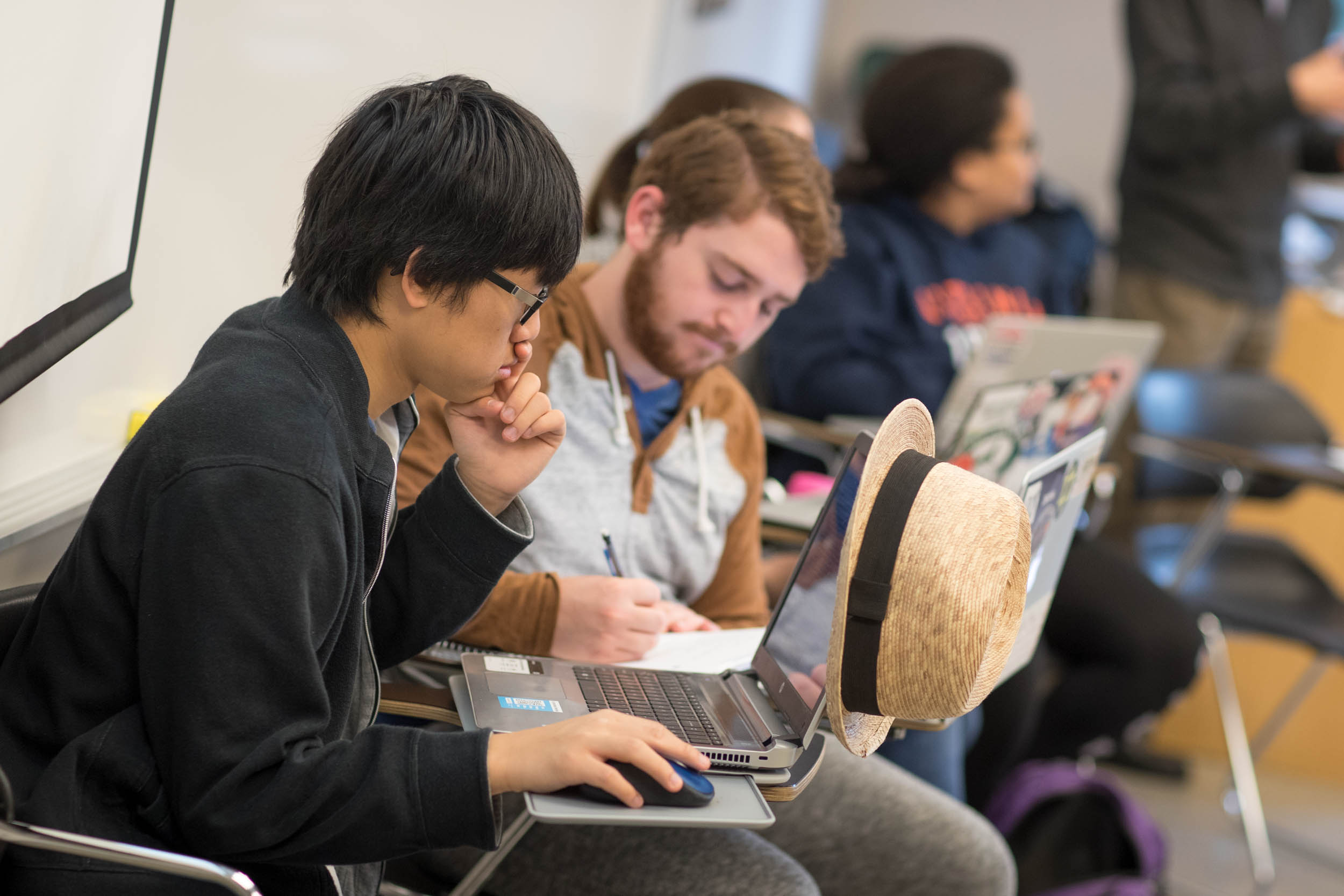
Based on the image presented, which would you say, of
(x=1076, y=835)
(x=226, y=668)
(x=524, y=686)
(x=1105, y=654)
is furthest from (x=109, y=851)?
(x=1105, y=654)

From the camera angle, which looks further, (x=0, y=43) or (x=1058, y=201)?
(x=1058, y=201)

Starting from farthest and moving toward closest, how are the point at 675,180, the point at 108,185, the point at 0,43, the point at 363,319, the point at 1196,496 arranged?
1. the point at 1196,496
2. the point at 675,180
3. the point at 108,185
4. the point at 363,319
5. the point at 0,43

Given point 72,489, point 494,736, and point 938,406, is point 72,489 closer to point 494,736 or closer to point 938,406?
point 494,736

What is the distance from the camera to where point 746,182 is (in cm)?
134

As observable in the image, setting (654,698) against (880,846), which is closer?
(654,698)

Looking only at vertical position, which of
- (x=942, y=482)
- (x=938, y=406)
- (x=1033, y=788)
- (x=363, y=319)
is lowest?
(x=1033, y=788)

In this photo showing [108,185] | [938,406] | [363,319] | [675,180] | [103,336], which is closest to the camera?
[363,319]

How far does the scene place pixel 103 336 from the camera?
1.16 m

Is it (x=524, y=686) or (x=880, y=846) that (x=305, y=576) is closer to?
(x=524, y=686)

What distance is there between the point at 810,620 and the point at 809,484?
38.9 inches

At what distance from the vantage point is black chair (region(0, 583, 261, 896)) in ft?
2.32

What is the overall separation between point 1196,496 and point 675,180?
202 centimetres

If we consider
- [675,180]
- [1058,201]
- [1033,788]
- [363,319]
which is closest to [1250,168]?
[1058,201]

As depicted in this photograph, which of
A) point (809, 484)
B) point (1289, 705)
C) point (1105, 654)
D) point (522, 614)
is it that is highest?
point (522, 614)
